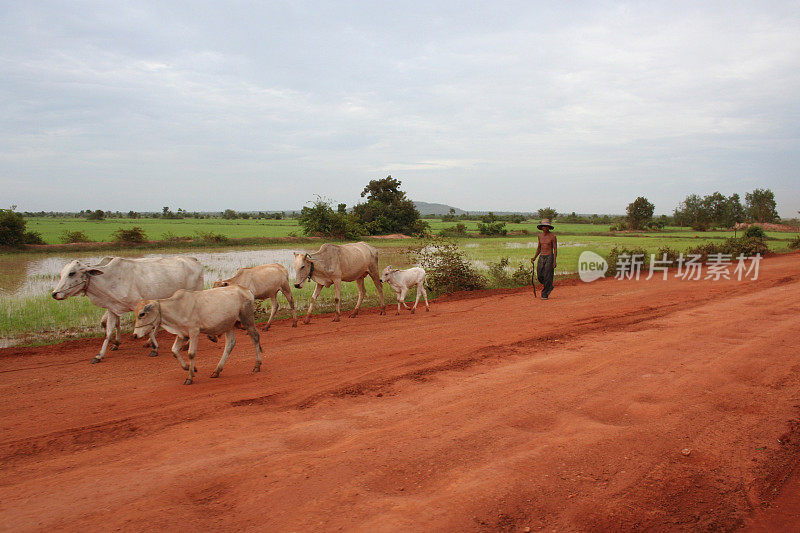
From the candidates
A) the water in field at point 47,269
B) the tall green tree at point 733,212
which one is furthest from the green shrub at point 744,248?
the tall green tree at point 733,212

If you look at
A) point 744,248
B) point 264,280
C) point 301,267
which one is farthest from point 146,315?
Result: point 744,248

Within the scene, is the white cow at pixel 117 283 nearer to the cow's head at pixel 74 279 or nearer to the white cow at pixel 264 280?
the cow's head at pixel 74 279

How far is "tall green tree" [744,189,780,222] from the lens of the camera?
71.9 meters

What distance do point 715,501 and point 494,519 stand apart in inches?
70.5

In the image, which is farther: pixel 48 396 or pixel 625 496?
pixel 48 396

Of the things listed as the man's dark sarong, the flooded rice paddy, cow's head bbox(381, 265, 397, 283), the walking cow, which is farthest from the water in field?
the man's dark sarong

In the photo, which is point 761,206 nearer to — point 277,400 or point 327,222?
point 327,222

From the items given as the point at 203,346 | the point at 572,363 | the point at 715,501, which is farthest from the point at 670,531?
the point at 203,346

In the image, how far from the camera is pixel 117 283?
8.86m

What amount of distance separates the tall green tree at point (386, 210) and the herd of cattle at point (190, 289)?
106 feet

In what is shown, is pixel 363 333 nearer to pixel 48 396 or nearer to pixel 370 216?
pixel 48 396

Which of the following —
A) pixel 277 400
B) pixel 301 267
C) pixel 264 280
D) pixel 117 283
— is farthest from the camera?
pixel 301 267

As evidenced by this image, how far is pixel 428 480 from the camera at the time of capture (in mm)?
3943

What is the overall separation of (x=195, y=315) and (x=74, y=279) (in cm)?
322
